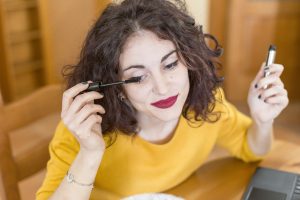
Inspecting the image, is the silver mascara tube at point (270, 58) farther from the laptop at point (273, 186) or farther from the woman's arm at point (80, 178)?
the woman's arm at point (80, 178)

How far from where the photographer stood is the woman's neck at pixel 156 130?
1147 mm

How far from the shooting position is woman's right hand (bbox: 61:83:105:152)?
929 millimetres

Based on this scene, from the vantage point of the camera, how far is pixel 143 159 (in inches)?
44.5

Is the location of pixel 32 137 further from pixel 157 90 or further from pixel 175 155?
pixel 157 90

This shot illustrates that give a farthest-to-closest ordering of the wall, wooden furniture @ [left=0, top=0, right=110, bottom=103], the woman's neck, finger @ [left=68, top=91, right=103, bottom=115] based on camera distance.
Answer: the wall
wooden furniture @ [left=0, top=0, right=110, bottom=103]
the woman's neck
finger @ [left=68, top=91, right=103, bottom=115]

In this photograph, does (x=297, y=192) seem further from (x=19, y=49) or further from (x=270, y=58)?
(x=19, y=49)

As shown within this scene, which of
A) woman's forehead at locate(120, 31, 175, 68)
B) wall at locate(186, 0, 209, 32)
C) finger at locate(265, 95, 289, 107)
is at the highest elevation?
wall at locate(186, 0, 209, 32)

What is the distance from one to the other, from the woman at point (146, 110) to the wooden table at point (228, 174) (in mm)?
29

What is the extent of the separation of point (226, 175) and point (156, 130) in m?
0.23

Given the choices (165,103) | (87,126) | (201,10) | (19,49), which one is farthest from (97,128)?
(19,49)

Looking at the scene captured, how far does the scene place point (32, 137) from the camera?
2061 mm

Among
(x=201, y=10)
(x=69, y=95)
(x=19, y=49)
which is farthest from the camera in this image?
(x=19, y=49)

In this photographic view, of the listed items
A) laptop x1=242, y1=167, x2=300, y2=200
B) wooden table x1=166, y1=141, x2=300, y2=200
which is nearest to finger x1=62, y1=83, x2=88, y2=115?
wooden table x1=166, y1=141, x2=300, y2=200

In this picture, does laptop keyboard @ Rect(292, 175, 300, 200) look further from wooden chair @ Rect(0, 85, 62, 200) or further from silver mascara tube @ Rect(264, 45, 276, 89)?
wooden chair @ Rect(0, 85, 62, 200)
